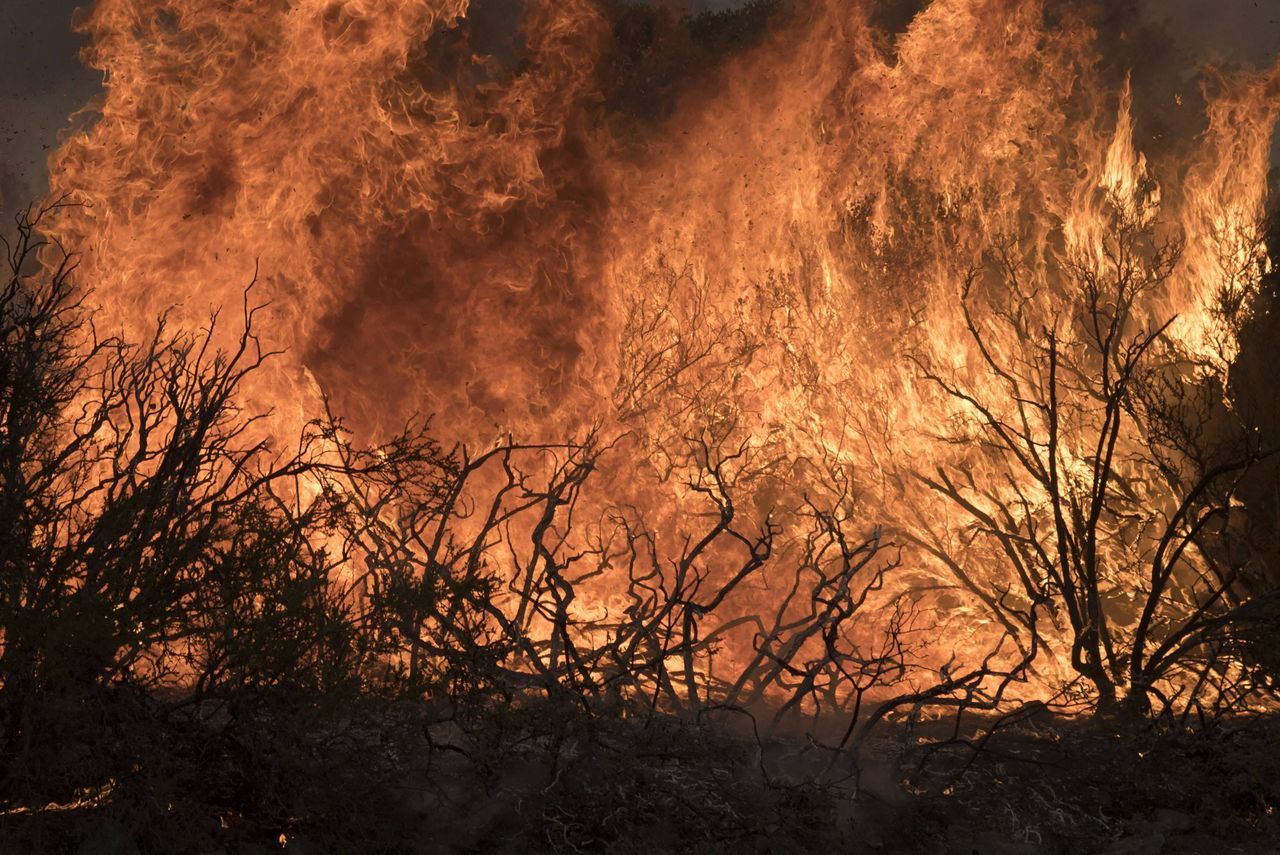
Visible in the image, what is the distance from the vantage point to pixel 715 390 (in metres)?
17.8

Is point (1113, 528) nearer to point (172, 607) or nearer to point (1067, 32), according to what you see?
point (1067, 32)

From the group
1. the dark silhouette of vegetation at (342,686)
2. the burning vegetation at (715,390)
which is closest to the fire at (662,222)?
the burning vegetation at (715,390)

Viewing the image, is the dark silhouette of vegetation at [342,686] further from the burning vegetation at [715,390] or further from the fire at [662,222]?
the fire at [662,222]

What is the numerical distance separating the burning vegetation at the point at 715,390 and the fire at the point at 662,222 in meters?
0.06

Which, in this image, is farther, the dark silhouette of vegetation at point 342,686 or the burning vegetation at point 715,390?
the burning vegetation at point 715,390

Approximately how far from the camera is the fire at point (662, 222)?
15102 millimetres

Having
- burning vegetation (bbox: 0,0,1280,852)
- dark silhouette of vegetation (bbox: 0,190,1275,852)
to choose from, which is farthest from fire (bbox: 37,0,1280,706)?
dark silhouette of vegetation (bbox: 0,190,1275,852)

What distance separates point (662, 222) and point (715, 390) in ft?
8.55

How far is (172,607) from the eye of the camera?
29.9ft

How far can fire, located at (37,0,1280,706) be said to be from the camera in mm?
15102

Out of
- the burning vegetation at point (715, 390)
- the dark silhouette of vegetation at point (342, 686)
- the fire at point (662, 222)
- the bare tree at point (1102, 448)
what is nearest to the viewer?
the dark silhouette of vegetation at point (342, 686)

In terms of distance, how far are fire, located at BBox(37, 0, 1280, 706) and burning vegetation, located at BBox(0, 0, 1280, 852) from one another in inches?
2.2

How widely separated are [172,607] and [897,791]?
6.43 m

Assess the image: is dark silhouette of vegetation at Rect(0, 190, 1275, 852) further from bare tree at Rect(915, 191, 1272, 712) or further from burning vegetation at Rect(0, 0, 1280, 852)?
bare tree at Rect(915, 191, 1272, 712)
